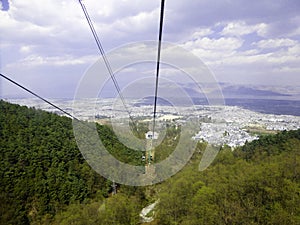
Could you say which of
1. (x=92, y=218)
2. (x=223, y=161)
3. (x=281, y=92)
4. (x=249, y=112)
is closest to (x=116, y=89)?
(x=92, y=218)

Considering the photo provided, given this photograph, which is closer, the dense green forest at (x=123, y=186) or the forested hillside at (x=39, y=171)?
the dense green forest at (x=123, y=186)

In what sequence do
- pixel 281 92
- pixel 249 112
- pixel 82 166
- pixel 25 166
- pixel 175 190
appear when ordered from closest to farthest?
pixel 175 190, pixel 25 166, pixel 82 166, pixel 249 112, pixel 281 92

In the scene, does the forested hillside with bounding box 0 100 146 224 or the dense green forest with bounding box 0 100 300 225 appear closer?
the dense green forest with bounding box 0 100 300 225

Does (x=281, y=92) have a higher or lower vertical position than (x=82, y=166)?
higher

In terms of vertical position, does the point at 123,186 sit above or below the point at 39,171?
below

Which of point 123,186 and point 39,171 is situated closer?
point 39,171

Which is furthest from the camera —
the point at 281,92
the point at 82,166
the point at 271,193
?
the point at 281,92

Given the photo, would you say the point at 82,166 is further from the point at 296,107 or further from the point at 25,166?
the point at 296,107

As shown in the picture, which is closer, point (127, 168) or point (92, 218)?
point (92, 218)
